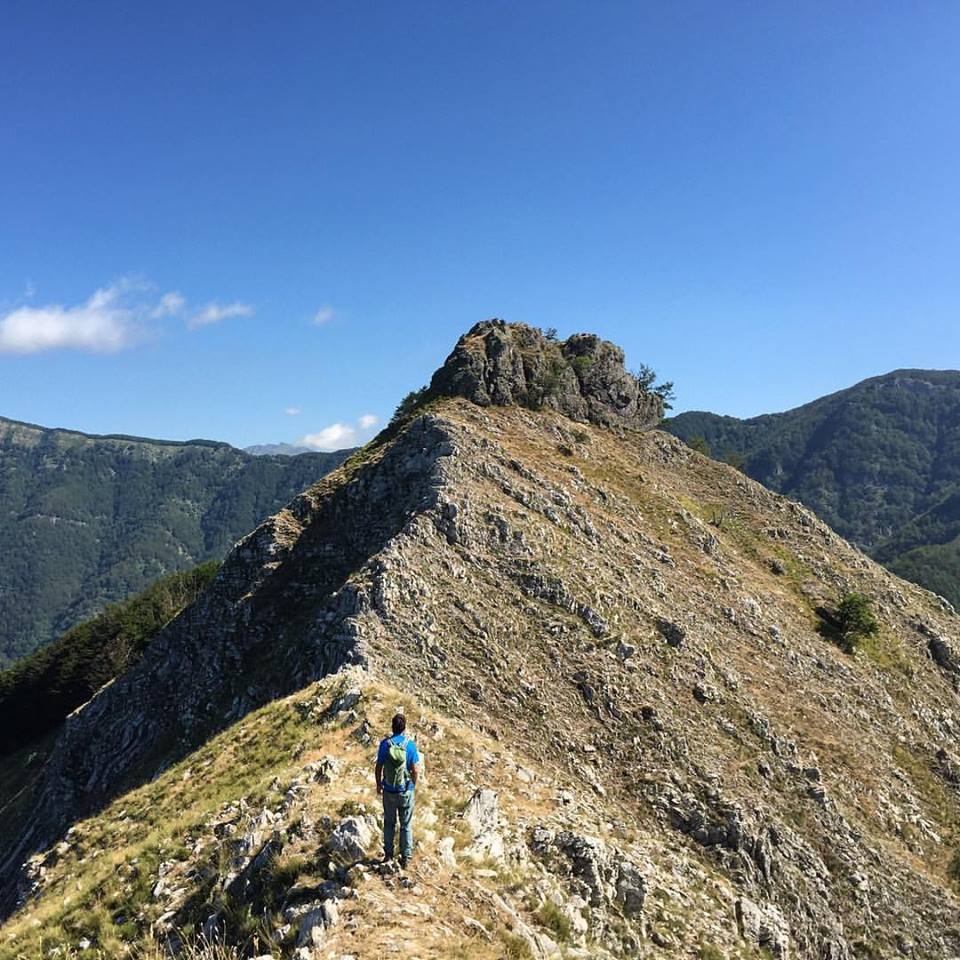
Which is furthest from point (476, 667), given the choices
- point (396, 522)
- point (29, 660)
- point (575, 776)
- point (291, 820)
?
point (29, 660)

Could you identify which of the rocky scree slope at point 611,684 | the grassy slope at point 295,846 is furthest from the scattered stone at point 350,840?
the rocky scree slope at point 611,684

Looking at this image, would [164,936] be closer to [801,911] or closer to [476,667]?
[476,667]

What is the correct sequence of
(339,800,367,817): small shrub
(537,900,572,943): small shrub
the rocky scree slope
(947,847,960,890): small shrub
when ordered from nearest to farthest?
(537,900,572,943): small shrub → (339,800,367,817): small shrub → the rocky scree slope → (947,847,960,890): small shrub

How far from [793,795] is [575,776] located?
1507 centimetres

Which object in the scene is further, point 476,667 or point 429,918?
point 476,667

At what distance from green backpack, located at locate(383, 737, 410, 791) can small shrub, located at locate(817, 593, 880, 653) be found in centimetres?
5205

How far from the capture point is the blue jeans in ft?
51.3

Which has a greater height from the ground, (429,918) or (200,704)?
(429,918)

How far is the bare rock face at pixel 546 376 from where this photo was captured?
6850 centimetres

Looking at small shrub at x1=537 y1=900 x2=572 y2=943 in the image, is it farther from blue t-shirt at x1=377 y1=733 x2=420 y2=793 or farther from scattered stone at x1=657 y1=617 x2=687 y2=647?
scattered stone at x1=657 y1=617 x2=687 y2=647

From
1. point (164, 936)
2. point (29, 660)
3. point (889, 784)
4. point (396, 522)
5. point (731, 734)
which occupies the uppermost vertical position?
point (396, 522)

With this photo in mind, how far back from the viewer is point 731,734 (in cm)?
3875

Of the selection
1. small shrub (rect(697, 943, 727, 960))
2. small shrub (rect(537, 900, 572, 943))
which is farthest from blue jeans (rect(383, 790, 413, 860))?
small shrub (rect(697, 943, 727, 960))

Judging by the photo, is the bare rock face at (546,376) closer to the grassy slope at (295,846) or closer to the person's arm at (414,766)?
the grassy slope at (295,846)
